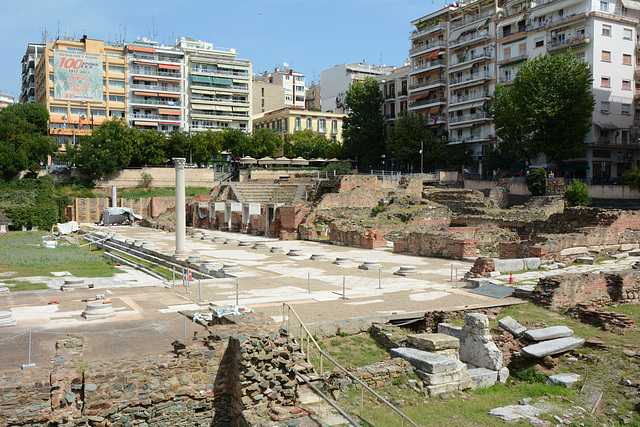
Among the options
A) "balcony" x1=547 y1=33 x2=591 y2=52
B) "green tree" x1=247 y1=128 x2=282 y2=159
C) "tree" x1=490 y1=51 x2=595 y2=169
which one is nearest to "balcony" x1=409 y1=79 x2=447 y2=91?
"balcony" x1=547 y1=33 x2=591 y2=52

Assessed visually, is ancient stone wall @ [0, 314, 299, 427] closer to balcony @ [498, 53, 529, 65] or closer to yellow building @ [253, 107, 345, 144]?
balcony @ [498, 53, 529, 65]

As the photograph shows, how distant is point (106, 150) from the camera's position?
5506 centimetres

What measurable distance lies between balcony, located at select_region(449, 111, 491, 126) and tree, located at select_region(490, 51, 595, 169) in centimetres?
1097

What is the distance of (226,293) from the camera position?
1538cm

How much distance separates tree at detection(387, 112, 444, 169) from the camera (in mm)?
56844

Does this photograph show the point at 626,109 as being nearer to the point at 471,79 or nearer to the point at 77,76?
the point at 471,79

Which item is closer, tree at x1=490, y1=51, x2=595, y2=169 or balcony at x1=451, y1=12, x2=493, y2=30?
tree at x1=490, y1=51, x2=595, y2=169

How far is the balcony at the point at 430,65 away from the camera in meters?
61.0

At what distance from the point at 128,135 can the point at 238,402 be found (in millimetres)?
54713

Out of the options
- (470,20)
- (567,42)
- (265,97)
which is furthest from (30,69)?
(567,42)

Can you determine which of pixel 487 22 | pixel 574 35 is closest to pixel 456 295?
pixel 574 35

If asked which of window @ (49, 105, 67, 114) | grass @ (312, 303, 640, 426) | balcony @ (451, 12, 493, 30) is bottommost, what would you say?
grass @ (312, 303, 640, 426)

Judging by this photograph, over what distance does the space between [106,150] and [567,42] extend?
145 feet

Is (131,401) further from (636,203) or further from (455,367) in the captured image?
(636,203)
